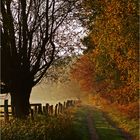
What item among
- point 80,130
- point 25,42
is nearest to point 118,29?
point 25,42

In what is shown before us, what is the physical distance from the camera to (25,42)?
2530cm

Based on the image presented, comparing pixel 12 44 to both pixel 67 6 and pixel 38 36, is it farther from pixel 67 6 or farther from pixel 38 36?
pixel 67 6

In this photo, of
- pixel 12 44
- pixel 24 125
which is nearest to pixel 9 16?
pixel 12 44

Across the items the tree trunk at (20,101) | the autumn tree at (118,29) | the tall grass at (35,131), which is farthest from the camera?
the tree trunk at (20,101)

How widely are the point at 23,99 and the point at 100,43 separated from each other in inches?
221

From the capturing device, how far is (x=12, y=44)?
24703 mm

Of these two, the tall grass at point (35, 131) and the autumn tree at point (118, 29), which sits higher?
the autumn tree at point (118, 29)

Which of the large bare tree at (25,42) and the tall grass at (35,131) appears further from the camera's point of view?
the large bare tree at (25,42)

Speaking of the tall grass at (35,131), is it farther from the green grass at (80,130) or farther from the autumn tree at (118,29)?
the autumn tree at (118,29)

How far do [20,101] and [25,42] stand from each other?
3.51 meters

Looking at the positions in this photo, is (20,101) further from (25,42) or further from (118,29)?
(118,29)

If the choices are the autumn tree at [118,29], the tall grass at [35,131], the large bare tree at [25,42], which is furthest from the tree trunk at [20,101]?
the autumn tree at [118,29]

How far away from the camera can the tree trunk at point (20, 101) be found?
84.5 feet

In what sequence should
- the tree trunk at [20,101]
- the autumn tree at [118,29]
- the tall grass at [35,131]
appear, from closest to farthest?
the tall grass at [35,131] < the autumn tree at [118,29] < the tree trunk at [20,101]
